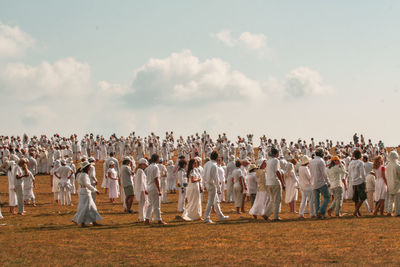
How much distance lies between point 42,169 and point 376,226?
3277cm

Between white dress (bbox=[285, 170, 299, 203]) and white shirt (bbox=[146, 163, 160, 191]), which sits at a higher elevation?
white shirt (bbox=[146, 163, 160, 191])

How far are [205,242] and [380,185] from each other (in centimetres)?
756

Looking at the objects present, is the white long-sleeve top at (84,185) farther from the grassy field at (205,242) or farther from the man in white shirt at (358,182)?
the man in white shirt at (358,182)

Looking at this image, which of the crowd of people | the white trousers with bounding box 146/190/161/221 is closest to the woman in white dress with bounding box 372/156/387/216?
the crowd of people

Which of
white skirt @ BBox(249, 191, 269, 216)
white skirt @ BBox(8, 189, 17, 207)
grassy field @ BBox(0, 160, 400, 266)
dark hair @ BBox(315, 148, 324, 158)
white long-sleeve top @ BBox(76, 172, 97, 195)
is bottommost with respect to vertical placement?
grassy field @ BBox(0, 160, 400, 266)

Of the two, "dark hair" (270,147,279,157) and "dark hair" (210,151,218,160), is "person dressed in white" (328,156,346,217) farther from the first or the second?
"dark hair" (210,151,218,160)

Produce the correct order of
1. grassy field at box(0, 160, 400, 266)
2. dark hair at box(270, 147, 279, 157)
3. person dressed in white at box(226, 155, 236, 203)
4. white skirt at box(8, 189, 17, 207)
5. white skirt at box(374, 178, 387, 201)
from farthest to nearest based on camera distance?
1. person dressed in white at box(226, 155, 236, 203)
2. white skirt at box(8, 189, 17, 207)
3. white skirt at box(374, 178, 387, 201)
4. dark hair at box(270, 147, 279, 157)
5. grassy field at box(0, 160, 400, 266)

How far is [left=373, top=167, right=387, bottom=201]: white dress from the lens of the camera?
16.2 m

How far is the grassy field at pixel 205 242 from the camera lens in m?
9.57

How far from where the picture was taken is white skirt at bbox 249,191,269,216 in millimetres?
15734

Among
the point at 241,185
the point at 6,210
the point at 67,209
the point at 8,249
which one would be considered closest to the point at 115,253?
the point at 8,249

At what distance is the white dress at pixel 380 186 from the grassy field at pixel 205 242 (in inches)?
36.4

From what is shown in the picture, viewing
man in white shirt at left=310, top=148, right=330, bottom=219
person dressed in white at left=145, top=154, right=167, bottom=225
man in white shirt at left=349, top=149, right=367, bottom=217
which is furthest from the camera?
man in white shirt at left=349, top=149, right=367, bottom=217

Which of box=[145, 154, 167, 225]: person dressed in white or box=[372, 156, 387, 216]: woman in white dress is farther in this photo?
box=[372, 156, 387, 216]: woman in white dress
